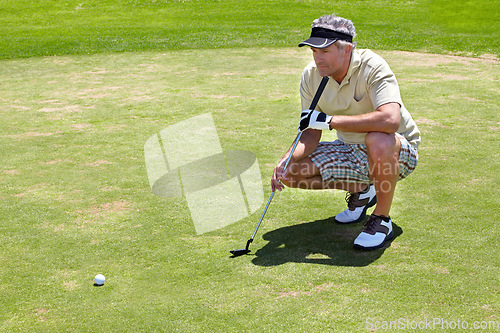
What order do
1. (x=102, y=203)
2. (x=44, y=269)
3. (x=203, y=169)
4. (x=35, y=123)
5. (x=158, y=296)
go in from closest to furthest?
(x=158, y=296) → (x=44, y=269) → (x=102, y=203) → (x=203, y=169) → (x=35, y=123)

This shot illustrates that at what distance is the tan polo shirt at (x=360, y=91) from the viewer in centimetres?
353

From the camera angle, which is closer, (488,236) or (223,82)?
(488,236)

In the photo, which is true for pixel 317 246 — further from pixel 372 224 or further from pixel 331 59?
pixel 331 59

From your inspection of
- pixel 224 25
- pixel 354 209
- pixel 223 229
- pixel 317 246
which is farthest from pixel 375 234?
pixel 224 25

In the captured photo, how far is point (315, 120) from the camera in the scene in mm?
3557

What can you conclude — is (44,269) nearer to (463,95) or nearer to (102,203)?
(102,203)

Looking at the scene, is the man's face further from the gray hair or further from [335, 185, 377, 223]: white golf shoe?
[335, 185, 377, 223]: white golf shoe

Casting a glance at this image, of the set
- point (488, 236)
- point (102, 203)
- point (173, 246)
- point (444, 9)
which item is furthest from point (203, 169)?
point (444, 9)

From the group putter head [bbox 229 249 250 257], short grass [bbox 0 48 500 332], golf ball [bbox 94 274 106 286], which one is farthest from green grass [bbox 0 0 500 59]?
golf ball [bbox 94 274 106 286]

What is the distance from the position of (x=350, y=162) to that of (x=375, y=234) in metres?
0.49

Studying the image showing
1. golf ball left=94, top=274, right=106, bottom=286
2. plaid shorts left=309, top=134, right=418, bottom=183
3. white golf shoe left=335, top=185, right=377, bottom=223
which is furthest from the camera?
white golf shoe left=335, top=185, right=377, bottom=223

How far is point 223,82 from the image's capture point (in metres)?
8.86

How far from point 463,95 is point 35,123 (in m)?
5.32

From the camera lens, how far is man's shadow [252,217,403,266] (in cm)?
342
